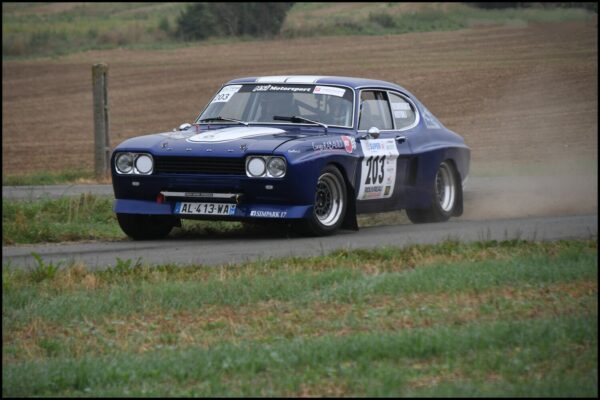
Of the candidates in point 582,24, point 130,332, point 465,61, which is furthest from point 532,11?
point 130,332

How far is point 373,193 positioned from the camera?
12148 mm

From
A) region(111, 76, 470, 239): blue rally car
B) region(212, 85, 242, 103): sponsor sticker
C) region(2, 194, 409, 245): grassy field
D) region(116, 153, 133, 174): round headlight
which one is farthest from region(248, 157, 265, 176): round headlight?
region(212, 85, 242, 103): sponsor sticker

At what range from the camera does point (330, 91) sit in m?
12.4

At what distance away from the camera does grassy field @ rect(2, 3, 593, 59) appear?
50219 mm

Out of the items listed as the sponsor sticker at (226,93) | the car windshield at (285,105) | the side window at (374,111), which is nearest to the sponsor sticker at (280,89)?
the car windshield at (285,105)

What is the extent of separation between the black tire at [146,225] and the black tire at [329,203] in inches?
52.6

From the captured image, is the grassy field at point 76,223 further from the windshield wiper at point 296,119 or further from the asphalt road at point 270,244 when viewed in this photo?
the windshield wiper at point 296,119

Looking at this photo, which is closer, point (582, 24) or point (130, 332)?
point (130, 332)

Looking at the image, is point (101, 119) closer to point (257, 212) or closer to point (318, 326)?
point (257, 212)

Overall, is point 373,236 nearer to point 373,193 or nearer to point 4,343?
point 373,193

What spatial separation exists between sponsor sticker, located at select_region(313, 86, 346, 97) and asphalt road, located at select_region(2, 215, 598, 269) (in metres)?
1.34

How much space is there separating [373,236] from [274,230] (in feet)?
4.05

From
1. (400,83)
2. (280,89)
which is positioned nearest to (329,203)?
(280,89)

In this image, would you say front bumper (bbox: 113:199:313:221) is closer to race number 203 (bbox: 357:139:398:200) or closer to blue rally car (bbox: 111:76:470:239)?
blue rally car (bbox: 111:76:470:239)
